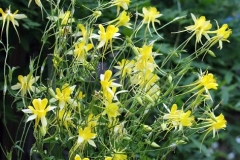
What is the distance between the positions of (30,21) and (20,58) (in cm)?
24

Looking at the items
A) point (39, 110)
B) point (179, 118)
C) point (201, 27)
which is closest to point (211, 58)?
point (201, 27)

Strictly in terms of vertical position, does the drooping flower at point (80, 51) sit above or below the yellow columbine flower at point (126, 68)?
above

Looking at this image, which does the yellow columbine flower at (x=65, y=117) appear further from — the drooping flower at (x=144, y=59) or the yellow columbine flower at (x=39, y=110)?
the drooping flower at (x=144, y=59)

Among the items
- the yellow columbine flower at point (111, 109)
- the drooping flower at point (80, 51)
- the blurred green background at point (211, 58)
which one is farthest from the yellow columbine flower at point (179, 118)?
the blurred green background at point (211, 58)

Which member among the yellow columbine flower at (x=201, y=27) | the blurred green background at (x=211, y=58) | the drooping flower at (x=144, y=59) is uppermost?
the yellow columbine flower at (x=201, y=27)

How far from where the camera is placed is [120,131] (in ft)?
3.34

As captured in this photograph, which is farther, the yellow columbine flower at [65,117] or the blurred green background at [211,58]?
the blurred green background at [211,58]

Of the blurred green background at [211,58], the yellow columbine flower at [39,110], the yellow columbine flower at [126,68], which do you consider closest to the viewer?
the yellow columbine flower at [39,110]

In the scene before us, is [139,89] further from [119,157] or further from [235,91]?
[235,91]

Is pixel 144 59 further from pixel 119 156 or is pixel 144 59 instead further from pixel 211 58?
pixel 211 58

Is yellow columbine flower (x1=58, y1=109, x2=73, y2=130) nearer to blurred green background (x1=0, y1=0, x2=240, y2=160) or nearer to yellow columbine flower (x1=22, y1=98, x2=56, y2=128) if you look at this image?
yellow columbine flower (x1=22, y1=98, x2=56, y2=128)

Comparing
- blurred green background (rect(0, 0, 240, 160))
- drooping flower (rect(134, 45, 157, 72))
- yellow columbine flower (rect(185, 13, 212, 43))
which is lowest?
blurred green background (rect(0, 0, 240, 160))

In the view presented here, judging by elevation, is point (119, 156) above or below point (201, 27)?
below

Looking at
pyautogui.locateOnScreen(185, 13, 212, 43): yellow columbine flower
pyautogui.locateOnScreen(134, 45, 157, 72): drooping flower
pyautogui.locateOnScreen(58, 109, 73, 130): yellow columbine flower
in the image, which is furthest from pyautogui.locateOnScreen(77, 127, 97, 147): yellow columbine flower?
pyautogui.locateOnScreen(185, 13, 212, 43): yellow columbine flower
